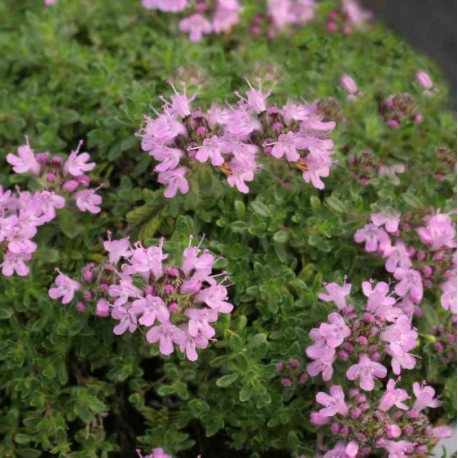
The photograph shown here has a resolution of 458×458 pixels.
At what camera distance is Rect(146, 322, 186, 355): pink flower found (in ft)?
5.36

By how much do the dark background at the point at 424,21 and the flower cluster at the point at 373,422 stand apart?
115 inches

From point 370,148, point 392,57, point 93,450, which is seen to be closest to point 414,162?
point 370,148

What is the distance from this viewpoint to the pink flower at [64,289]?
180cm

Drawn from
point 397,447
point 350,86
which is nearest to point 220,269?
point 397,447

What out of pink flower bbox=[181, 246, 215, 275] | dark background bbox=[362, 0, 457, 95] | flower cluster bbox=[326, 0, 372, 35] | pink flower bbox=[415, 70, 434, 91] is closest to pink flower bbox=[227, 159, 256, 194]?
pink flower bbox=[181, 246, 215, 275]

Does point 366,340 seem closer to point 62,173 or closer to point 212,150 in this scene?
point 212,150

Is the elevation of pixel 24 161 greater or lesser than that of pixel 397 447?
lesser

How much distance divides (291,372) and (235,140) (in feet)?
1.90

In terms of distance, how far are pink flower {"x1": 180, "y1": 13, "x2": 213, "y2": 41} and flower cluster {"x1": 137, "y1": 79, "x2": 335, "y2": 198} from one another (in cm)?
84

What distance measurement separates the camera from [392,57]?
2.96 meters

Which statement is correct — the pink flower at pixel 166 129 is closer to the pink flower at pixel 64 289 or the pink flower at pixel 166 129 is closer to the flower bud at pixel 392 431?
the pink flower at pixel 64 289

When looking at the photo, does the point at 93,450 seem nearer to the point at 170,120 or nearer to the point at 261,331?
the point at 261,331

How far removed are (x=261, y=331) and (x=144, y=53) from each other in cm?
113

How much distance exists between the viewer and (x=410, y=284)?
195cm
